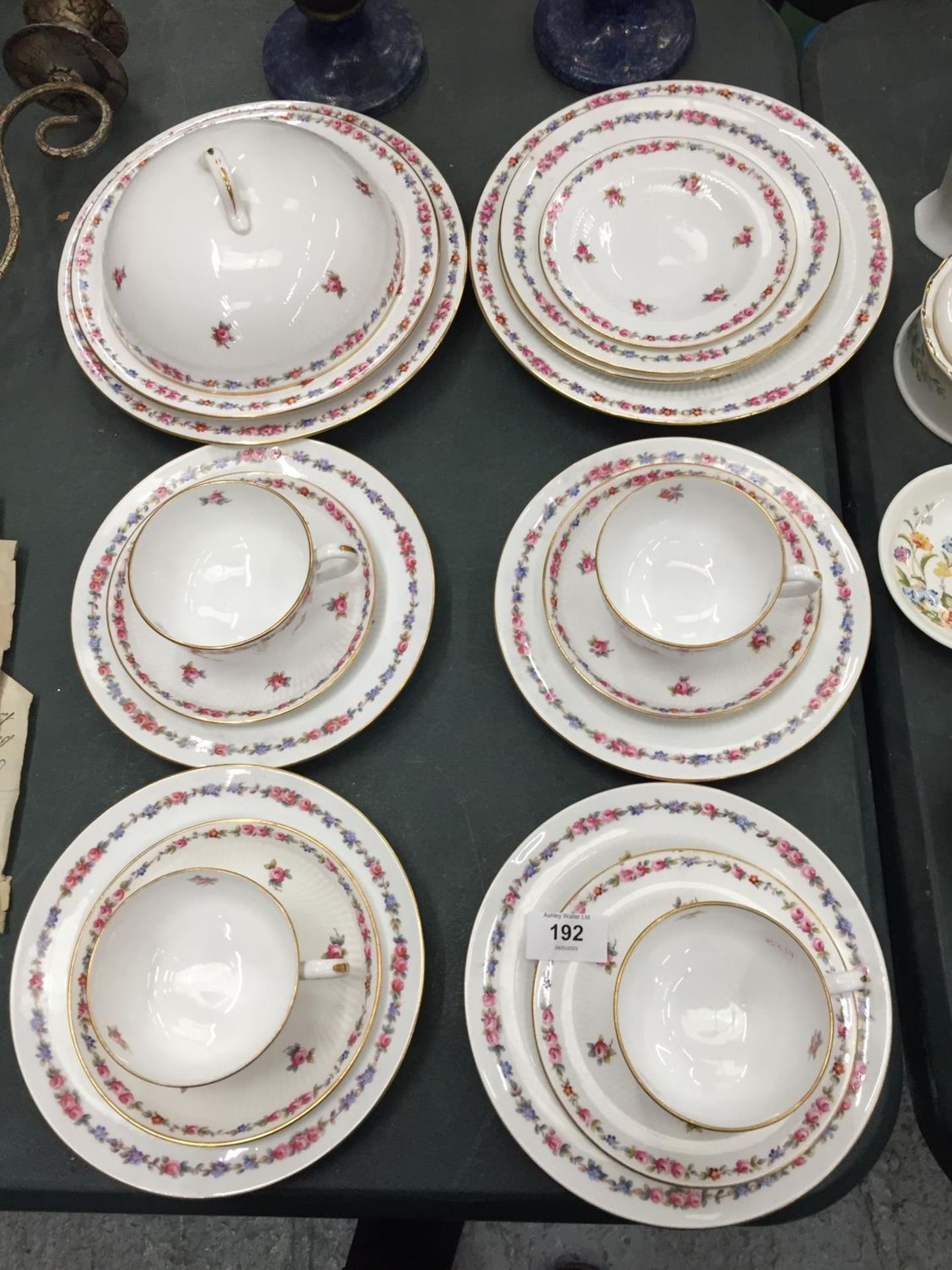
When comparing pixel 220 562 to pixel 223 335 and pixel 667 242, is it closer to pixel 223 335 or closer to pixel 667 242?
pixel 223 335

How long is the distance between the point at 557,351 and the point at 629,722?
34cm

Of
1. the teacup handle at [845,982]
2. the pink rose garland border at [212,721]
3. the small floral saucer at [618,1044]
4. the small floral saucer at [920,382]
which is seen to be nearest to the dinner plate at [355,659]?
the pink rose garland border at [212,721]

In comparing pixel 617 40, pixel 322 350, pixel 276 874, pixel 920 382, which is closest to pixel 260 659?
pixel 276 874

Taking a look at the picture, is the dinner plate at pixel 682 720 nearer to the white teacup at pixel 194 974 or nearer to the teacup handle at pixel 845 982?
the teacup handle at pixel 845 982

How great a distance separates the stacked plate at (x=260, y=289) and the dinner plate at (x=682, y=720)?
19 cm

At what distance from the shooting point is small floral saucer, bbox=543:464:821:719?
2.23ft

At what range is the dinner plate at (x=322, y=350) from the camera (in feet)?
2.50

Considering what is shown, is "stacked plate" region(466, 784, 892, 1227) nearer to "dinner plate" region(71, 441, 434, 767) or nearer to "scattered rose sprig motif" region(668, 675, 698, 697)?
"scattered rose sprig motif" region(668, 675, 698, 697)

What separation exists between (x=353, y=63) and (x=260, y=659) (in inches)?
26.6

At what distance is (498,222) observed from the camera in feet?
2.71

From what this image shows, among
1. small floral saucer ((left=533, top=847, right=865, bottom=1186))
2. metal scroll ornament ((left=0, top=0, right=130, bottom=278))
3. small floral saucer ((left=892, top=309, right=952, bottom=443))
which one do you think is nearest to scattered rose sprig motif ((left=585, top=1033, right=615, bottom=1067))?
small floral saucer ((left=533, top=847, right=865, bottom=1186))

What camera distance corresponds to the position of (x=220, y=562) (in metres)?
0.74

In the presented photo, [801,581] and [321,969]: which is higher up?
[801,581]

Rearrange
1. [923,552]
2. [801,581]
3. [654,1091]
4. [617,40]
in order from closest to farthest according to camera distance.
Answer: [654,1091], [801,581], [923,552], [617,40]
